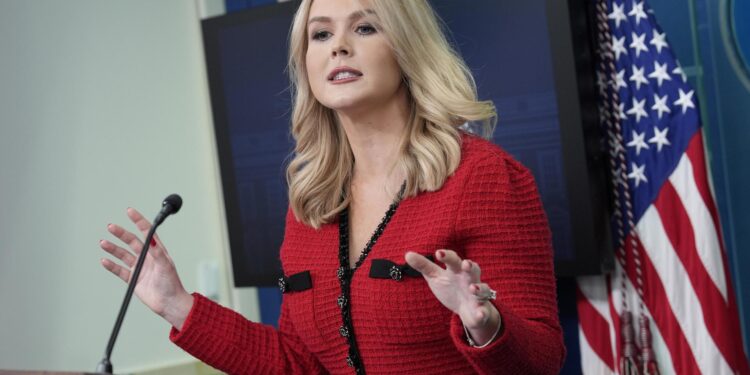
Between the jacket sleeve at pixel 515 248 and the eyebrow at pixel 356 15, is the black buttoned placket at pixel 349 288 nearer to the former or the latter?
the jacket sleeve at pixel 515 248

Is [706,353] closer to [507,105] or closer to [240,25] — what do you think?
[507,105]

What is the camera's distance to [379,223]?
1.91 m

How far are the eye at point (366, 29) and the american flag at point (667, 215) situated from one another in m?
1.08

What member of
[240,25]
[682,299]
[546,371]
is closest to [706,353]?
[682,299]

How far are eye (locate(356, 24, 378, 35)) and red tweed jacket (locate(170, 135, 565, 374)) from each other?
0.90 feet

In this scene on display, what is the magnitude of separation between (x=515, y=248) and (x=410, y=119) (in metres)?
0.36

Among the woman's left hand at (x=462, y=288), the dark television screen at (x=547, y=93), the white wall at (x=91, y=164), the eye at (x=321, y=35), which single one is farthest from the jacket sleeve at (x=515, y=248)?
the white wall at (x=91, y=164)

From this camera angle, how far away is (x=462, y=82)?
6.30 feet

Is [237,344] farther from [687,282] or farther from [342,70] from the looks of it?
[687,282]

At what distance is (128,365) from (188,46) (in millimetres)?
1345

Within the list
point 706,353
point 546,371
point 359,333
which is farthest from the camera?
point 706,353

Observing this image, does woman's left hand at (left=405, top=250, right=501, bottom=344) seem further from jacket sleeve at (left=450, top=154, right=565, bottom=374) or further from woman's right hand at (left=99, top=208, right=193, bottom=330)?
woman's right hand at (left=99, top=208, right=193, bottom=330)

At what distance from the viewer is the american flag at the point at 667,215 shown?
2.64 metres

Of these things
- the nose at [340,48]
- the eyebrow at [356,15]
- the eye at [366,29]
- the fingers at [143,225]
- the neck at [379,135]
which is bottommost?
the fingers at [143,225]
